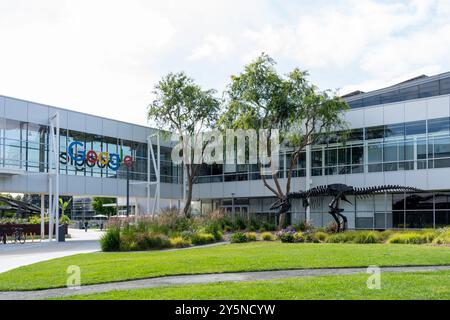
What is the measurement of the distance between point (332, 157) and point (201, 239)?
45.1 feet

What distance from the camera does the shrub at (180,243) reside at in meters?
23.5

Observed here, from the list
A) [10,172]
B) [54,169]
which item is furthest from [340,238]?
[54,169]

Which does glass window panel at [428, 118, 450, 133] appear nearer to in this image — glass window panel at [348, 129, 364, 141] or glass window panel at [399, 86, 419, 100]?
glass window panel at [348, 129, 364, 141]

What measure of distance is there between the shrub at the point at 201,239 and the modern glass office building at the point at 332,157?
7.22 m

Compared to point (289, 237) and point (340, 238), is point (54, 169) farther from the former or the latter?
point (340, 238)

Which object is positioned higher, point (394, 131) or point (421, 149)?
point (394, 131)

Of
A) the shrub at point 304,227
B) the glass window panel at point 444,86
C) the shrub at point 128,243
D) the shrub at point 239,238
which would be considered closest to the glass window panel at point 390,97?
the glass window panel at point 444,86

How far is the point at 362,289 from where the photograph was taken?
30.1 feet

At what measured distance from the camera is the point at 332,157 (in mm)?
35750

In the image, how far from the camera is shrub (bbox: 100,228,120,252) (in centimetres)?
2233

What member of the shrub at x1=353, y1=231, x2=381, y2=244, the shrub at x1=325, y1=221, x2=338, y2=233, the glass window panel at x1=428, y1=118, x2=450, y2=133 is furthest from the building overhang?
the glass window panel at x1=428, y1=118, x2=450, y2=133

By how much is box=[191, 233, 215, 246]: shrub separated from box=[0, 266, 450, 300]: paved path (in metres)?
12.5

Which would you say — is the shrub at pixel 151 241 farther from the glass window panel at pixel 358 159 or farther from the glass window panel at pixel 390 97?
the glass window panel at pixel 390 97
